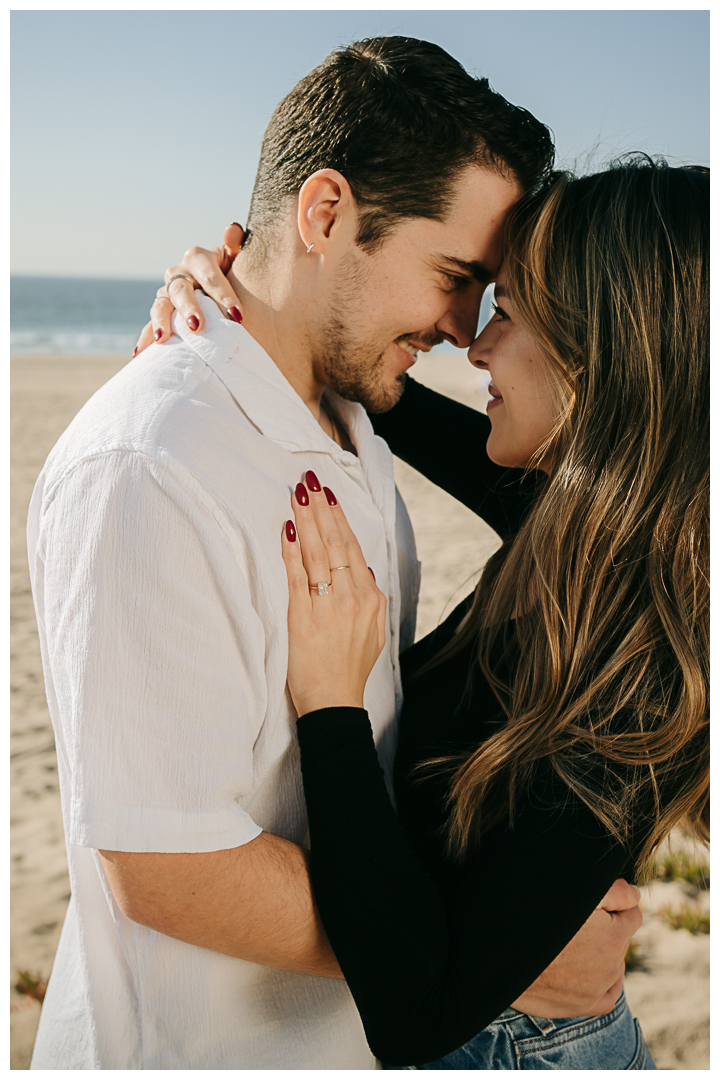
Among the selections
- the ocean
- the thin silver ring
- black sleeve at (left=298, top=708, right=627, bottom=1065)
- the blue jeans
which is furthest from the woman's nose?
the ocean

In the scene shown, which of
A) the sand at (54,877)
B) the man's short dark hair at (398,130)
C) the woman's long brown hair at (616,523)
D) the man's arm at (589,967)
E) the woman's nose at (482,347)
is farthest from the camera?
the sand at (54,877)

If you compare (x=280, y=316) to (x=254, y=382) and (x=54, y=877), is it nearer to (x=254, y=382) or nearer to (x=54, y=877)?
(x=254, y=382)

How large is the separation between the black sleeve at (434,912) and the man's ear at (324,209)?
1.35 meters

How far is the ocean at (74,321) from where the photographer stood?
3466 cm

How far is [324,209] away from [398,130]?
0.27 m

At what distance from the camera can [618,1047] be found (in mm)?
1817

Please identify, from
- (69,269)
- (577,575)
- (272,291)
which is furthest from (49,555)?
(69,269)

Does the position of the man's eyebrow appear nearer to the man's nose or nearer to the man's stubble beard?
the man's nose

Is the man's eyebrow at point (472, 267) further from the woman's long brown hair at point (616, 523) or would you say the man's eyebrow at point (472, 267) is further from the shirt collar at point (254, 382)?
the shirt collar at point (254, 382)

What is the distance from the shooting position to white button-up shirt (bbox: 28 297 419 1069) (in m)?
1.29

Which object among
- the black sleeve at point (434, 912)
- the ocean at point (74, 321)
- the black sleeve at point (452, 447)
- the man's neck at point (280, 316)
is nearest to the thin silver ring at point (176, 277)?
the man's neck at point (280, 316)

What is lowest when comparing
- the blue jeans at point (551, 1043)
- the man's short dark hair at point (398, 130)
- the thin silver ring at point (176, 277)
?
the blue jeans at point (551, 1043)

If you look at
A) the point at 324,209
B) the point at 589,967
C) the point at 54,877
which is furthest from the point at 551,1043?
the point at 54,877
